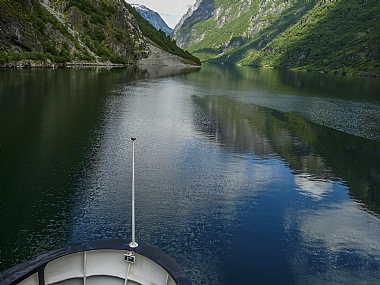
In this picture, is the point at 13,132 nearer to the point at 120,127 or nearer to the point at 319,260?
the point at 120,127

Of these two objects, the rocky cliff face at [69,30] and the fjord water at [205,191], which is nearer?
the fjord water at [205,191]

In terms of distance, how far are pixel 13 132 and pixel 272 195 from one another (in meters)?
26.8

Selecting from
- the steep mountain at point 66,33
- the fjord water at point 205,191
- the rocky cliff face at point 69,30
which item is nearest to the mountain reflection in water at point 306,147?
the fjord water at point 205,191

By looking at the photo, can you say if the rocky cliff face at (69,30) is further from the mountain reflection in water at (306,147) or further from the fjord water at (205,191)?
the mountain reflection in water at (306,147)

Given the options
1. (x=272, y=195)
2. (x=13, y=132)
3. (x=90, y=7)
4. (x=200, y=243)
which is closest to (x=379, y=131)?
(x=272, y=195)

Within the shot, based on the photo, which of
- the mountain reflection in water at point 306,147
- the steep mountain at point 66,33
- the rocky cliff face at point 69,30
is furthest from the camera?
the rocky cliff face at point 69,30

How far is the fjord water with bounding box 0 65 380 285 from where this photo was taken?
1711 centimetres

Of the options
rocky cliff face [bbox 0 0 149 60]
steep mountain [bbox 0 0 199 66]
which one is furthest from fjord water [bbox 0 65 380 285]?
rocky cliff face [bbox 0 0 149 60]

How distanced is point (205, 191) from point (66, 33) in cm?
14259

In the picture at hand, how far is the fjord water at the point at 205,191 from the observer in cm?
1711

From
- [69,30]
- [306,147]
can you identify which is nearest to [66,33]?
[69,30]

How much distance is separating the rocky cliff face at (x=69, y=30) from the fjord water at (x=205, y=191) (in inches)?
3053

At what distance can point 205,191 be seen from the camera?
80.4 ft

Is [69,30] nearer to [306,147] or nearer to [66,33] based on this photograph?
[66,33]
